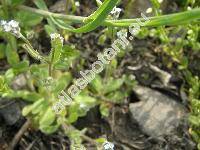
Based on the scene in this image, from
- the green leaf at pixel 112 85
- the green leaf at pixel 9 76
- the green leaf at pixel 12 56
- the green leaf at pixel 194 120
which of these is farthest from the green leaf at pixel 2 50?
the green leaf at pixel 194 120

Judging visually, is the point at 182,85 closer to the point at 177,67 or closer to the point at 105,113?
the point at 177,67

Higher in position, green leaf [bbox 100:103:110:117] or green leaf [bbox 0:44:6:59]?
green leaf [bbox 0:44:6:59]

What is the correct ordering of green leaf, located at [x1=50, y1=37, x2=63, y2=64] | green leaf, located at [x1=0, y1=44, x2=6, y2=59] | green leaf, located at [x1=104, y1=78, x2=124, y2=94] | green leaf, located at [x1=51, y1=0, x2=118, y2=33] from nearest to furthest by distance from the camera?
green leaf, located at [x1=51, y1=0, x2=118, y2=33] < green leaf, located at [x1=50, y1=37, x2=63, y2=64] < green leaf, located at [x1=0, y1=44, x2=6, y2=59] < green leaf, located at [x1=104, y1=78, x2=124, y2=94]

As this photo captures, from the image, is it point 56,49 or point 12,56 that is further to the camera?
point 12,56

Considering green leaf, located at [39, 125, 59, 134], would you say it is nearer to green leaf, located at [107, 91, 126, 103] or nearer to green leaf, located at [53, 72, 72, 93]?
green leaf, located at [53, 72, 72, 93]

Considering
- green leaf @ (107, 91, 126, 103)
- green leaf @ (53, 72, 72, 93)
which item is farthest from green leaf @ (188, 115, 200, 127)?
green leaf @ (53, 72, 72, 93)

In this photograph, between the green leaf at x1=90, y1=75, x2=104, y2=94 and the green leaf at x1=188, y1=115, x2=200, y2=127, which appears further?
the green leaf at x1=90, y1=75, x2=104, y2=94

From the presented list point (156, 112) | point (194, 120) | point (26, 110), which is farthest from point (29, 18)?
point (194, 120)

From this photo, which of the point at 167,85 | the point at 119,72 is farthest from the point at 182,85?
the point at 119,72

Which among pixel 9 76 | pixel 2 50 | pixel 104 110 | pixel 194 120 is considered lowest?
pixel 194 120

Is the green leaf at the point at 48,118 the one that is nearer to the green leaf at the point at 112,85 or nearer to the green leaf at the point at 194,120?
the green leaf at the point at 112,85

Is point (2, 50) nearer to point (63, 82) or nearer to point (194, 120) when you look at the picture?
point (63, 82)
